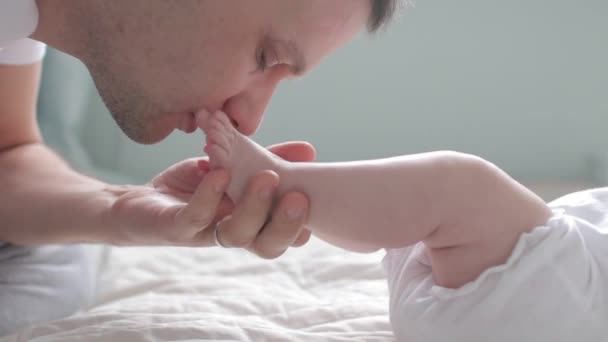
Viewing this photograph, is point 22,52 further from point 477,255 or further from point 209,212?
point 477,255

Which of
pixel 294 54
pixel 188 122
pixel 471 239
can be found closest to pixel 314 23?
pixel 294 54

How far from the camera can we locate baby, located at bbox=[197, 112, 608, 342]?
76 cm

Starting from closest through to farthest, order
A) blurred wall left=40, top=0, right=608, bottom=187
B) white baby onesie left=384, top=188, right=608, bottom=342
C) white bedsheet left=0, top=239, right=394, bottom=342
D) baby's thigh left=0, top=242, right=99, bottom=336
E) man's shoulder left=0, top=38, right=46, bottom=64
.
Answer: white baby onesie left=384, top=188, right=608, bottom=342 < white bedsheet left=0, top=239, right=394, bottom=342 < baby's thigh left=0, top=242, right=99, bottom=336 < man's shoulder left=0, top=38, right=46, bottom=64 < blurred wall left=40, top=0, right=608, bottom=187

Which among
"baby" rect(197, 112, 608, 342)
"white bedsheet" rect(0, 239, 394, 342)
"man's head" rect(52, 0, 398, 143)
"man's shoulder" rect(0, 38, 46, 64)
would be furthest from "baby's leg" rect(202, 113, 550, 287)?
"man's shoulder" rect(0, 38, 46, 64)

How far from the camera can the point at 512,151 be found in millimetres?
2115

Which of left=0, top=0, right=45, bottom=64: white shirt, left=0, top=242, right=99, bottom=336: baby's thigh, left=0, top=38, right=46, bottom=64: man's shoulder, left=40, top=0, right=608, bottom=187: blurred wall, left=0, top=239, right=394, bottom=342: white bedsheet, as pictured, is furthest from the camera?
left=40, top=0, right=608, bottom=187: blurred wall

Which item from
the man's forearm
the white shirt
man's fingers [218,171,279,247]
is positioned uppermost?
the white shirt

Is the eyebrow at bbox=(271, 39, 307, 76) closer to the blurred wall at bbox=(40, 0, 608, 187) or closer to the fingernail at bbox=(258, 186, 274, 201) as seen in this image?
the fingernail at bbox=(258, 186, 274, 201)

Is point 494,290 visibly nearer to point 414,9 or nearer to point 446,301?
point 446,301

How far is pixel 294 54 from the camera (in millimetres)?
1009

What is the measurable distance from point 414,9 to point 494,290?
4.71 feet

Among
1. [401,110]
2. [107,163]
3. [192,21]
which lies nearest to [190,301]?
[192,21]

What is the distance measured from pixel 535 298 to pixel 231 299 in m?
0.47

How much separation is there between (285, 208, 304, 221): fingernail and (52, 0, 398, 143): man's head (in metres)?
0.28
